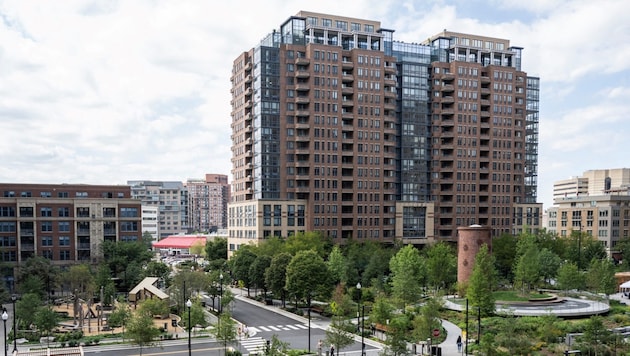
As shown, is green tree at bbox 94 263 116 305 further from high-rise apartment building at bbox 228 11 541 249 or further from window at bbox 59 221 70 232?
high-rise apartment building at bbox 228 11 541 249

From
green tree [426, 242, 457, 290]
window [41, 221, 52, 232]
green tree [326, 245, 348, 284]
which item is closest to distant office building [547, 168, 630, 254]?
green tree [426, 242, 457, 290]

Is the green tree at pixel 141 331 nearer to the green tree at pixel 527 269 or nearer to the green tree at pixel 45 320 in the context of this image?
the green tree at pixel 45 320

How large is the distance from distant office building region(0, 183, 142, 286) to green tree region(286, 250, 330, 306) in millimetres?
39125

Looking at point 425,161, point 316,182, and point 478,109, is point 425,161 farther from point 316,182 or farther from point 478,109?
point 316,182

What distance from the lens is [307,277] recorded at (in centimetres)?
5606

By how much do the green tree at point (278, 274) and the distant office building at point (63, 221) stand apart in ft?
110

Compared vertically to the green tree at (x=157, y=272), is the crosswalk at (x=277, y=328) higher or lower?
lower

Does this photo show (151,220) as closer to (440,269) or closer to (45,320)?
(440,269)

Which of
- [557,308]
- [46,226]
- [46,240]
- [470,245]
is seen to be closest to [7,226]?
[46,226]

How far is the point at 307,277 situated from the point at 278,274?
20.4 ft

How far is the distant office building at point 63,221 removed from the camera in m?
76.5

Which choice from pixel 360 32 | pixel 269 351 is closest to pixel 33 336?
pixel 269 351

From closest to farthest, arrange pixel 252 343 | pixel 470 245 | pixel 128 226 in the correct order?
pixel 252 343, pixel 470 245, pixel 128 226

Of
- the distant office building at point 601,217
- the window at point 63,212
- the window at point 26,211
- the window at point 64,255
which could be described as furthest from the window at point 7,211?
the distant office building at point 601,217
